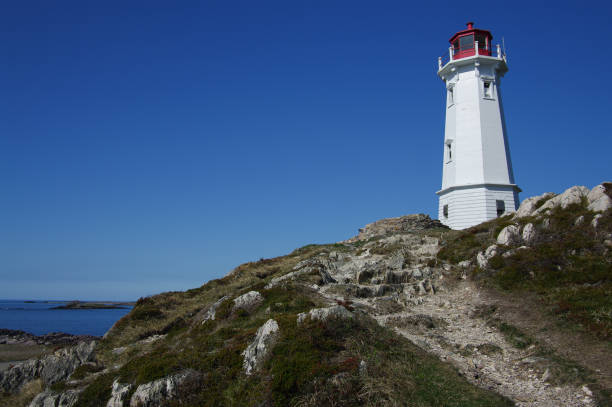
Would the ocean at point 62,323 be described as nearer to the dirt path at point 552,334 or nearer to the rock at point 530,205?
the rock at point 530,205

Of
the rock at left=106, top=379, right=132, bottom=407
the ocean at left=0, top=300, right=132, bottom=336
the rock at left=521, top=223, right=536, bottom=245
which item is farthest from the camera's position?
the ocean at left=0, top=300, right=132, bottom=336

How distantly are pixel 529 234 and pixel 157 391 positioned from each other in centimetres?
1970

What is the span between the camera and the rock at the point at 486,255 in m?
21.7

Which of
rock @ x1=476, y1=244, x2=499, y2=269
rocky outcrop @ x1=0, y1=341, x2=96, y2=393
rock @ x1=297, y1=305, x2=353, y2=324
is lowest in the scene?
rocky outcrop @ x1=0, y1=341, x2=96, y2=393

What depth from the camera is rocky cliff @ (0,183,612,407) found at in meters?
11.1

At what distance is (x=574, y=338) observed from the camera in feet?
45.2

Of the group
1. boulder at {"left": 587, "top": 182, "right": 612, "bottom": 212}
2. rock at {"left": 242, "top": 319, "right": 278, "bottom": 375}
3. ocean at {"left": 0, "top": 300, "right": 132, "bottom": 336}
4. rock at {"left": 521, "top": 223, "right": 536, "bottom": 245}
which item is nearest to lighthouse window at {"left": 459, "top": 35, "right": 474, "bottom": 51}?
boulder at {"left": 587, "top": 182, "right": 612, "bottom": 212}

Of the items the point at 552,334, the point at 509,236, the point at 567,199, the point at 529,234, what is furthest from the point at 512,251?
the point at 552,334

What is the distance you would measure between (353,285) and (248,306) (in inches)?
232

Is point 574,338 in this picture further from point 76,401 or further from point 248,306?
point 76,401

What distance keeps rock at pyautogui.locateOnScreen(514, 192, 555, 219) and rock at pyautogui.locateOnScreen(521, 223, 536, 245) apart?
419 cm

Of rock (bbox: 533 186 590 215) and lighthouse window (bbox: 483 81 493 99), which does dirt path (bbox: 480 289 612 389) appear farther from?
lighthouse window (bbox: 483 81 493 99)

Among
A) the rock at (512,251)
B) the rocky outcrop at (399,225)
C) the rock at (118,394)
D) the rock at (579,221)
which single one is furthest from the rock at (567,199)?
the rock at (118,394)

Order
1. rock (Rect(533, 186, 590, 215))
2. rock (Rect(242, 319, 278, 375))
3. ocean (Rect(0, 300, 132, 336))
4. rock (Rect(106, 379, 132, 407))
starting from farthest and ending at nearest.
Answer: ocean (Rect(0, 300, 132, 336)) → rock (Rect(533, 186, 590, 215)) → rock (Rect(106, 379, 132, 407)) → rock (Rect(242, 319, 278, 375))
